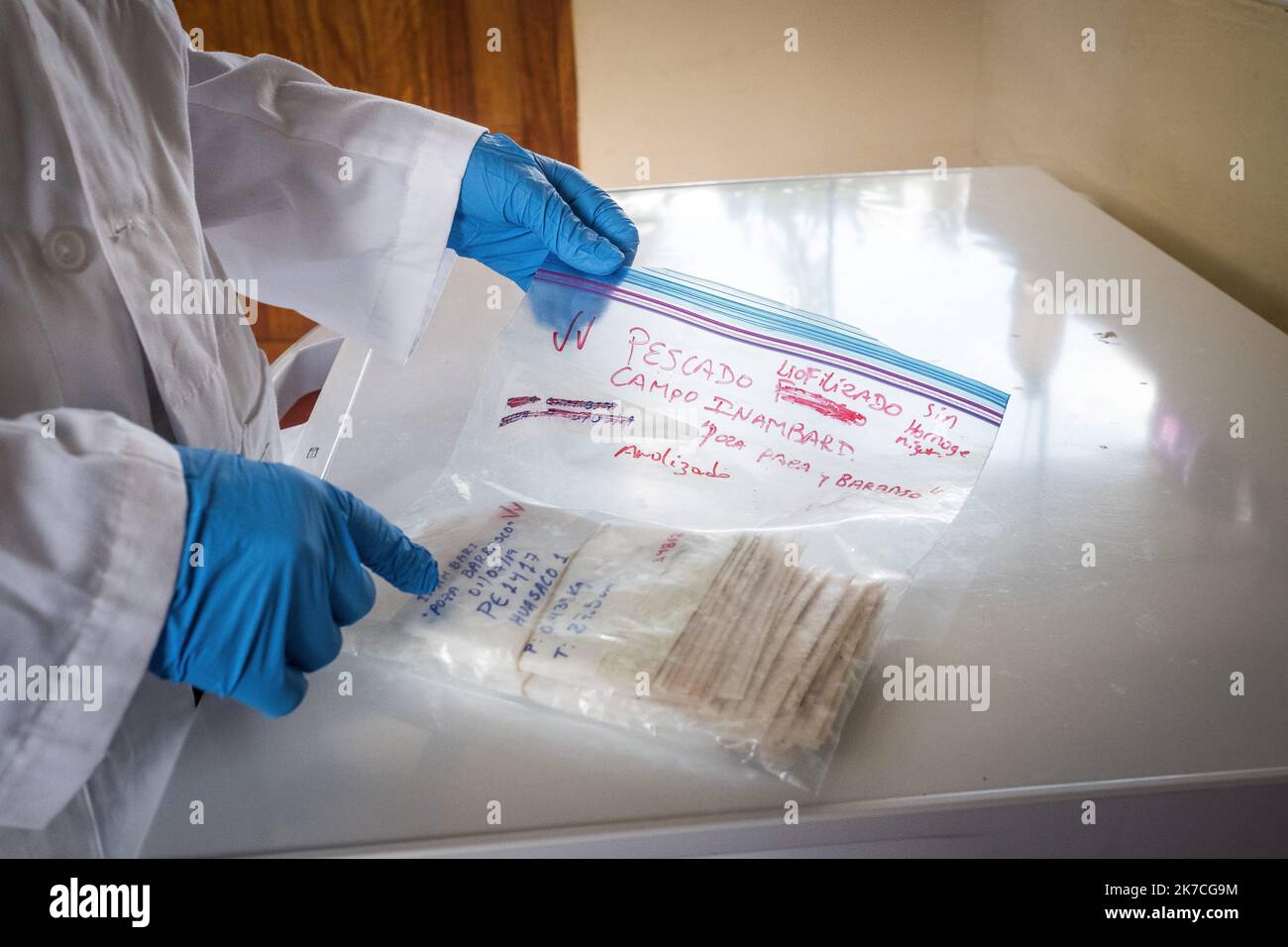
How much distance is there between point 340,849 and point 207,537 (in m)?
0.19

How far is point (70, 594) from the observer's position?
0.55 meters

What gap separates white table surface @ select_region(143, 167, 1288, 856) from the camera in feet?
1.88

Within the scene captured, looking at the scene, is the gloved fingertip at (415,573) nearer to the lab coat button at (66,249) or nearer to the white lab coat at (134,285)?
the white lab coat at (134,285)

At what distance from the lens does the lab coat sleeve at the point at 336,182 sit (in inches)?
39.2

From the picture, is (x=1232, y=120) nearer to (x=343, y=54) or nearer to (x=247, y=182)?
(x=247, y=182)

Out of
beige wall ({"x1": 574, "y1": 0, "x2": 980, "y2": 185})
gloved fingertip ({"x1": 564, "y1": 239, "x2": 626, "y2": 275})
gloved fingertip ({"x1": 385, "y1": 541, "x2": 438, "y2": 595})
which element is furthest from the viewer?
beige wall ({"x1": 574, "y1": 0, "x2": 980, "y2": 185})

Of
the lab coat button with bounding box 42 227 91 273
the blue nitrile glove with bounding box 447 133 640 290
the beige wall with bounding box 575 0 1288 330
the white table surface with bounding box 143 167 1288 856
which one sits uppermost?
the beige wall with bounding box 575 0 1288 330

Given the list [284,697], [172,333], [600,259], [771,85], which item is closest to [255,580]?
[284,697]

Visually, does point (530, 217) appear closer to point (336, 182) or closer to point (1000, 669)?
point (336, 182)

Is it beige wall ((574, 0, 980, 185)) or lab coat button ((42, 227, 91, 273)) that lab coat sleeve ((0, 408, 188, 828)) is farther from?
beige wall ((574, 0, 980, 185))

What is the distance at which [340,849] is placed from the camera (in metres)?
0.56

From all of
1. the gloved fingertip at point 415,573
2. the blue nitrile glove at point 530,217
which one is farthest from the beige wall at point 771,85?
the gloved fingertip at point 415,573

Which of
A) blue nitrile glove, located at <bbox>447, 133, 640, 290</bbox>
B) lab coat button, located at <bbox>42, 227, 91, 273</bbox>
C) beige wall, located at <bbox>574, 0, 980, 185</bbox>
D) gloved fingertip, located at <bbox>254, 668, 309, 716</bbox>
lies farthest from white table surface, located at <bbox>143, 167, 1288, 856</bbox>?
beige wall, located at <bbox>574, 0, 980, 185</bbox>
